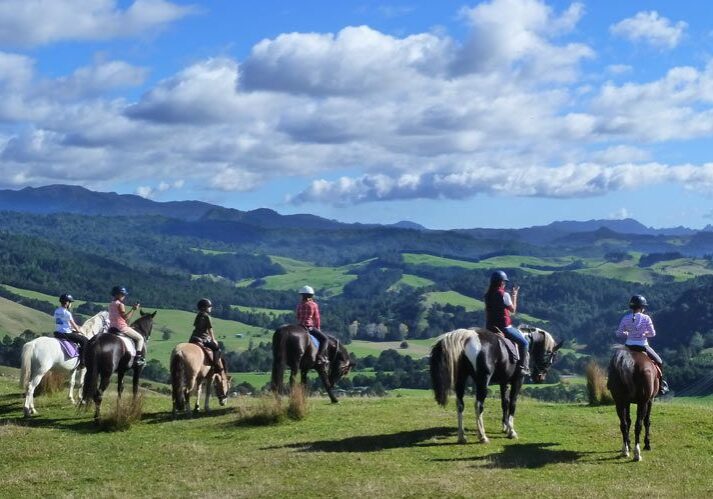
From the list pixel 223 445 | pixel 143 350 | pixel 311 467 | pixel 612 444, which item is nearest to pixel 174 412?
pixel 143 350

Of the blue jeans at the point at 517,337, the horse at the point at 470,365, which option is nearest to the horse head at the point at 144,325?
the horse at the point at 470,365

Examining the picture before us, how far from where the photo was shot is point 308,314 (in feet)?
72.3

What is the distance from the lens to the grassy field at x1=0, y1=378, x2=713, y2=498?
13906mm

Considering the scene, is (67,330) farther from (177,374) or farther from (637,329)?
(637,329)

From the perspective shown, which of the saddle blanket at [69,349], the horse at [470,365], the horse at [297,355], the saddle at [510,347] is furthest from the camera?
the saddle blanket at [69,349]

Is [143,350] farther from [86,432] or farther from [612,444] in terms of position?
[612,444]

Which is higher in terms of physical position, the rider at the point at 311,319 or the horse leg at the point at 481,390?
the rider at the point at 311,319

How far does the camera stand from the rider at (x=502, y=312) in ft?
59.1

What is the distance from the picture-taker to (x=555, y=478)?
14555 millimetres

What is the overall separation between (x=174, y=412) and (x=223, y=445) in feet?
12.7

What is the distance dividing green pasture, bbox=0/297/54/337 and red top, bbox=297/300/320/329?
131m

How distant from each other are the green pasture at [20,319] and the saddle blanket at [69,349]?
128 meters

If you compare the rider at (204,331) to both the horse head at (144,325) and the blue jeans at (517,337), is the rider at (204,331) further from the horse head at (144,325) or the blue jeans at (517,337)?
the blue jeans at (517,337)

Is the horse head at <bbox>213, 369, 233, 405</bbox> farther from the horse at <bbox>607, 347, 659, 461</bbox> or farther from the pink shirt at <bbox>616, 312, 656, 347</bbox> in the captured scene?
the pink shirt at <bbox>616, 312, 656, 347</bbox>
